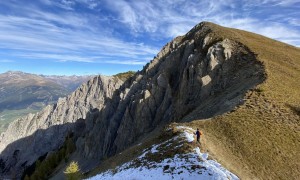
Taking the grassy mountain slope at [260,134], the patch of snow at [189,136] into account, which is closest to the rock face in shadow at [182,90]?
the grassy mountain slope at [260,134]

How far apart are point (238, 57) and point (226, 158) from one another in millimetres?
42437

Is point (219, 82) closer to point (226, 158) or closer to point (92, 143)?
point (226, 158)

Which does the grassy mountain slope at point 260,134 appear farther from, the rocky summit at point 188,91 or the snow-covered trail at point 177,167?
the snow-covered trail at point 177,167

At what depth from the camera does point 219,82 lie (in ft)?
223

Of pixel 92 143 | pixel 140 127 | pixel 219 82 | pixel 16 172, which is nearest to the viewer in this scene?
pixel 219 82

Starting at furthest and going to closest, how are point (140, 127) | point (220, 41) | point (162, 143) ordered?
point (140, 127)
point (220, 41)
point (162, 143)

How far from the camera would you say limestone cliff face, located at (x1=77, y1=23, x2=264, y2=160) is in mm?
61500

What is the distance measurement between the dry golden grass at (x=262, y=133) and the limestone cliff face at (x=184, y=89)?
382 centimetres

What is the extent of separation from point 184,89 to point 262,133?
38.2 meters

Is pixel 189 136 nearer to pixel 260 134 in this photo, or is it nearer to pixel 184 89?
pixel 260 134

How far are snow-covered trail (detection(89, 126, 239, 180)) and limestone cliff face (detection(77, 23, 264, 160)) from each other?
1599cm

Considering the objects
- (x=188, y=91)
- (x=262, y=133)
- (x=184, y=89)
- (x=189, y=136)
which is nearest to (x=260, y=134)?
(x=262, y=133)

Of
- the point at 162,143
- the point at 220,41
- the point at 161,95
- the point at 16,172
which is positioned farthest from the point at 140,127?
the point at 16,172

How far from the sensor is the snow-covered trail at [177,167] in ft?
97.1
